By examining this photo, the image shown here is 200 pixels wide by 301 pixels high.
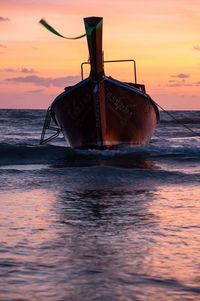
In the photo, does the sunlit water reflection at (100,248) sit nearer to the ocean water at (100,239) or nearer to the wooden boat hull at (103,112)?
the ocean water at (100,239)

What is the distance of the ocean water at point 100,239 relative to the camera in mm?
2463

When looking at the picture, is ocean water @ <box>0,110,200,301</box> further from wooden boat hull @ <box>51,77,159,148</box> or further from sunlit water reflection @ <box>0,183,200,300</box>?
wooden boat hull @ <box>51,77,159,148</box>

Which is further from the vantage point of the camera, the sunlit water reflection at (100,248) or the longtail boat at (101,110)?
the longtail boat at (101,110)

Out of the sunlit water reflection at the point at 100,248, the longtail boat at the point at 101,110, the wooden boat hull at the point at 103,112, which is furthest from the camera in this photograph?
the wooden boat hull at the point at 103,112

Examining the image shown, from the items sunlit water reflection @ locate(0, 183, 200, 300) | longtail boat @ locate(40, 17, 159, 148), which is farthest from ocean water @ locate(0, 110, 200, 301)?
longtail boat @ locate(40, 17, 159, 148)

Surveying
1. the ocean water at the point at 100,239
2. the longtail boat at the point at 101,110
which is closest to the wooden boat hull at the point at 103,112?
the longtail boat at the point at 101,110

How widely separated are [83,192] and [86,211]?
4.54 ft

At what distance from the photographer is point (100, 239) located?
11.6 feet

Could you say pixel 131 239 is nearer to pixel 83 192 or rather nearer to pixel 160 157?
pixel 83 192

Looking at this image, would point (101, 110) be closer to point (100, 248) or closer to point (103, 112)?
point (103, 112)

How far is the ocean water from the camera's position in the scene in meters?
2.46

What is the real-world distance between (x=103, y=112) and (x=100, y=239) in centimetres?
860

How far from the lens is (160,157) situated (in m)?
12.4

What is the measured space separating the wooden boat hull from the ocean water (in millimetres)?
4774
